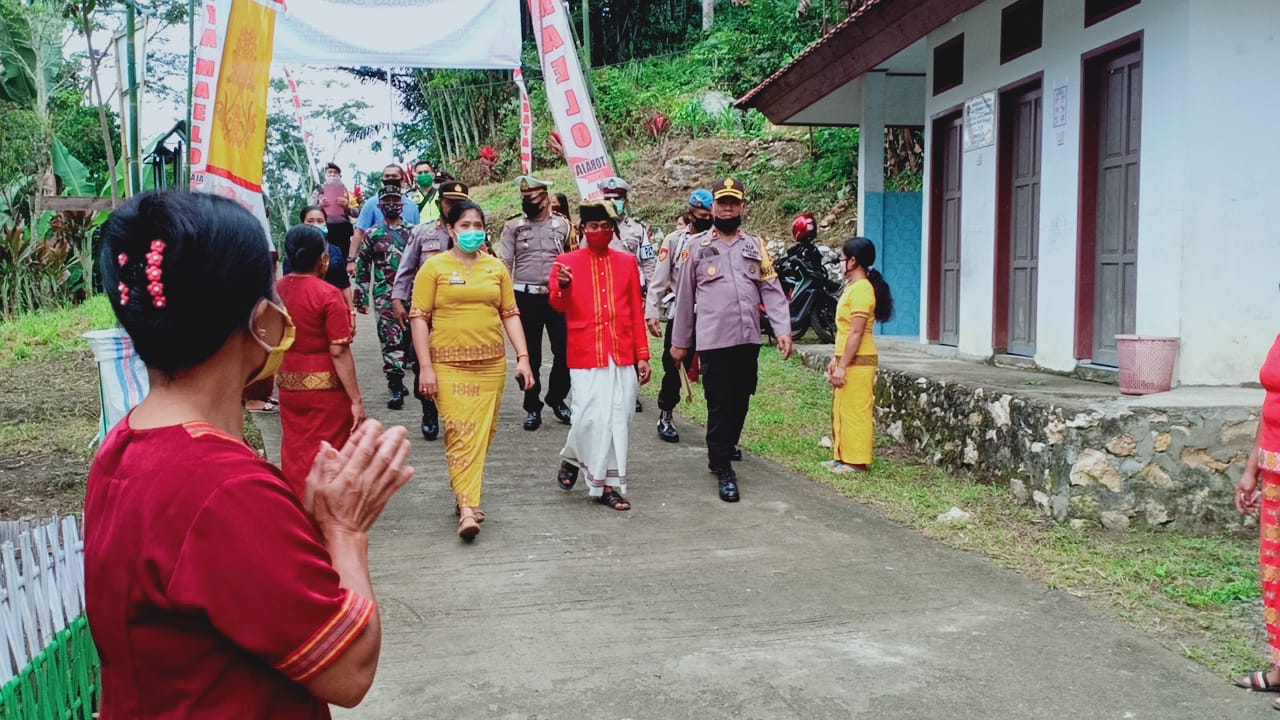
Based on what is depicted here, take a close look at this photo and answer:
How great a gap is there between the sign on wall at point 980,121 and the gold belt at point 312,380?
574cm

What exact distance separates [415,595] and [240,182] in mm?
1926

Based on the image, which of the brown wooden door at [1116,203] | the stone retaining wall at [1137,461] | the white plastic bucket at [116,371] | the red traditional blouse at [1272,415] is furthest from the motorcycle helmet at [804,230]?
the white plastic bucket at [116,371]

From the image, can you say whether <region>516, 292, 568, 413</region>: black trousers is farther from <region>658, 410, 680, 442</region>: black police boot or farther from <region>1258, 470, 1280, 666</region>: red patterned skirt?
<region>1258, 470, 1280, 666</region>: red patterned skirt

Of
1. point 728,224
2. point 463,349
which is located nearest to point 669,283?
point 728,224

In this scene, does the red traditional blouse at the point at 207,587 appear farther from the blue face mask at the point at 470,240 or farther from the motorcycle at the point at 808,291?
the motorcycle at the point at 808,291

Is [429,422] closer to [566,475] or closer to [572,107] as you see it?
[566,475]

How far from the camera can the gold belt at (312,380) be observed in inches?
219

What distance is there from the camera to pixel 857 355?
7.19m

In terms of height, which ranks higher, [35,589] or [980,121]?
[980,121]

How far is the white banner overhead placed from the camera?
891cm

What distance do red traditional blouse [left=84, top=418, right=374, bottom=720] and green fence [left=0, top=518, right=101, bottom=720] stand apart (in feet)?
4.97

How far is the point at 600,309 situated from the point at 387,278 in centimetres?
355

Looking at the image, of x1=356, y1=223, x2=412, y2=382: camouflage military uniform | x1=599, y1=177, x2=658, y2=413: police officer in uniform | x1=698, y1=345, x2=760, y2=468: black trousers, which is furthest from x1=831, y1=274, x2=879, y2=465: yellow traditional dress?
x1=356, y1=223, x2=412, y2=382: camouflage military uniform


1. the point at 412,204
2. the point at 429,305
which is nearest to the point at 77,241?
the point at 412,204
